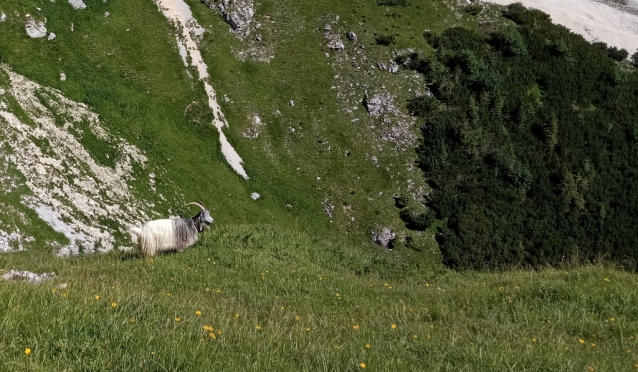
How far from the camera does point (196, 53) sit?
156 ft

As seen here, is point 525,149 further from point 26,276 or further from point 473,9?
point 26,276

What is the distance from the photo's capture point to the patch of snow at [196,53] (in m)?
41.7

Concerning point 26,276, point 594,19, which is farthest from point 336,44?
point 26,276

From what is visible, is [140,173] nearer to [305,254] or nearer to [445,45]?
[305,254]

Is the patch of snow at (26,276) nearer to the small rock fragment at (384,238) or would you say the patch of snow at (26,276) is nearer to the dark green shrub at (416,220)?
the small rock fragment at (384,238)

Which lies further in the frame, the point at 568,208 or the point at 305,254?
the point at 568,208

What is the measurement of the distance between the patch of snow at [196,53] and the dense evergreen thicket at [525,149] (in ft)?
58.4

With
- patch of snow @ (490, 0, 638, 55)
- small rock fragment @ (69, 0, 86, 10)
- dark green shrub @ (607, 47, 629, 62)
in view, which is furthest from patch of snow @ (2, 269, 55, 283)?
dark green shrub @ (607, 47, 629, 62)

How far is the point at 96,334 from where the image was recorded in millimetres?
5730

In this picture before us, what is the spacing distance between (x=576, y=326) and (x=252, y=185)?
32.5 metres

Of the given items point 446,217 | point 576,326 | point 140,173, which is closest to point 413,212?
point 446,217

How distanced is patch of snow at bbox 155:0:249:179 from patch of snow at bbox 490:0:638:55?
43643 millimetres

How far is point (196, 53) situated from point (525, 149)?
37715 millimetres

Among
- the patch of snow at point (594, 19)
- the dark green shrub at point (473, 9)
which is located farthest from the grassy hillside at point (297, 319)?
the patch of snow at point (594, 19)
